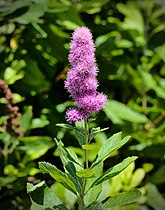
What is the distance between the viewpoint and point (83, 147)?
0.96 metres

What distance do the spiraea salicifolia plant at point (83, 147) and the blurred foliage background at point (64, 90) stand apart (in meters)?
0.38

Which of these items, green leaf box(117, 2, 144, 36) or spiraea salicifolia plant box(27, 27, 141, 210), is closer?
spiraea salicifolia plant box(27, 27, 141, 210)

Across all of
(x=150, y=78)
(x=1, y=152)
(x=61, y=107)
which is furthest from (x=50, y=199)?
(x=150, y=78)

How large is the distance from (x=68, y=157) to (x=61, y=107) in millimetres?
654

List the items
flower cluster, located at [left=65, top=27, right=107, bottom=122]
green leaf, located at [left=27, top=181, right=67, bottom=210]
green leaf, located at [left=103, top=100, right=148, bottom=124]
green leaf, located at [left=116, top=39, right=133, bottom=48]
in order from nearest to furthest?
1. flower cluster, located at [left=65, top=27, right=107, bottom=122]
2. green leaf, located at [left=27, top=181, right=67, bottom=210]
3. green leaf, located at [left=103, top=100, right=148, bottom=124]
4. green leaf, located at [left=116, top=39, right=133, bottom=48]

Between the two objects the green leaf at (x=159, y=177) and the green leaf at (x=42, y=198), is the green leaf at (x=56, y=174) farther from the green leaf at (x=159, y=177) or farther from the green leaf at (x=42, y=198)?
the green leaf at (x=159, y=177)

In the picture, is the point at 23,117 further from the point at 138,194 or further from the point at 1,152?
the point at 138,194

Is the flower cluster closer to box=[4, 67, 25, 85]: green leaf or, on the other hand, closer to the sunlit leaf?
the sunlit leaf

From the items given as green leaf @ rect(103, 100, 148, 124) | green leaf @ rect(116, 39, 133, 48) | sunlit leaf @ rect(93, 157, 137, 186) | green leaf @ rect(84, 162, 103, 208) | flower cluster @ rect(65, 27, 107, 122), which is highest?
flower cluster @ rect(65, 27, 107, 122)

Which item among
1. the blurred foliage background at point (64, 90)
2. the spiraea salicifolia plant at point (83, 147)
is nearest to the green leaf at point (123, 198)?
the spiraea salicifolia plant at point (83, 147)

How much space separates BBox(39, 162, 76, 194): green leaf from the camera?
99 cm

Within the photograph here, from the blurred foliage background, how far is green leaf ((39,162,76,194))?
16.3 inches

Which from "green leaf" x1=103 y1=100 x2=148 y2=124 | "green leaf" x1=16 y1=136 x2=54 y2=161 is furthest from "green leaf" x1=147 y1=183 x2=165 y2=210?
"green leaf" x1=16 y1=136 x2=54 y2=161

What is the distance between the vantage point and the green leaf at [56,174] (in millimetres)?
990
